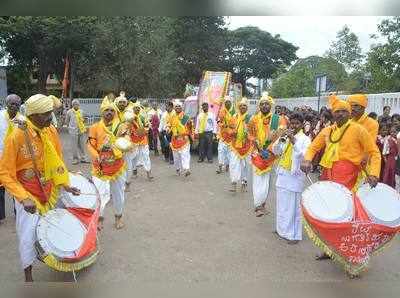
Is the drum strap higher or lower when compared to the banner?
lower

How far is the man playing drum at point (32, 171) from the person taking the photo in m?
3.58

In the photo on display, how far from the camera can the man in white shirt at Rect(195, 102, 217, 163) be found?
41.1 ft

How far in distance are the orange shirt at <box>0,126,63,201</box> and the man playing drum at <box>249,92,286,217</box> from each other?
334cm

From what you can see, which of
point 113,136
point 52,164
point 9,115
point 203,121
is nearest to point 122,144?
point 113,136

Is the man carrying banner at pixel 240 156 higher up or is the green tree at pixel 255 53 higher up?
the green tree at pixel 255 53

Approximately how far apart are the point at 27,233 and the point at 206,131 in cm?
903

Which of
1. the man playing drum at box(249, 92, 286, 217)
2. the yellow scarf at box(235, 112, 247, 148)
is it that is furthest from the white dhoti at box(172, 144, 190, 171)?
the man playing drum at box(249, 92, 286, 217)

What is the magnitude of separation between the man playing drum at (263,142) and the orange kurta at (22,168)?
3.18 m

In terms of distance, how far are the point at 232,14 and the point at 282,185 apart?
4479 millimetres

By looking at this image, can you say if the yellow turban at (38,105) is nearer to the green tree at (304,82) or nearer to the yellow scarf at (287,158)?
the yellow scarf at (287,158)

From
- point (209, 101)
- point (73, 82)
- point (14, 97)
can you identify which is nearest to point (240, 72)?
point (73, 82)

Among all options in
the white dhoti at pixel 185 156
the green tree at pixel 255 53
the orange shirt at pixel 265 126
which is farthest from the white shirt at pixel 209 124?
the green tree at pixel 255 53

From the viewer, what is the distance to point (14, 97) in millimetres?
5758

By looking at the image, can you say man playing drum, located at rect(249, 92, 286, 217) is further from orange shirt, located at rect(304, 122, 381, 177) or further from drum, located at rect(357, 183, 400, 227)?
drum, located at rect(357, 183, 400, 227)
